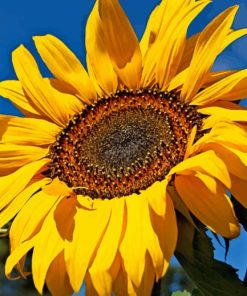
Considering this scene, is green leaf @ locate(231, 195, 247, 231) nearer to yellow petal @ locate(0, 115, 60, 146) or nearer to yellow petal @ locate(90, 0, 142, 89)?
yellow petal @ locate(90, 0, 142, 89)

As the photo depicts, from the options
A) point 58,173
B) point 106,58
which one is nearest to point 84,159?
point 58,173

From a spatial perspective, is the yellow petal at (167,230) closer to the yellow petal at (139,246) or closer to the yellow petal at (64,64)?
the yellow petal at (139,246)

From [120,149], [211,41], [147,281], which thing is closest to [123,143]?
[120,149]

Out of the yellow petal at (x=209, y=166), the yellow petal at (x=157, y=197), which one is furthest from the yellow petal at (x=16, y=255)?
the yellow petal at (x=209, y=166)

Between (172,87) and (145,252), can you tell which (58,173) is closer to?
(172,87)

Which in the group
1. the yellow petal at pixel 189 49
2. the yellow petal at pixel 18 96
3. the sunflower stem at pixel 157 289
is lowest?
the sunflower stem at pixel 157 289

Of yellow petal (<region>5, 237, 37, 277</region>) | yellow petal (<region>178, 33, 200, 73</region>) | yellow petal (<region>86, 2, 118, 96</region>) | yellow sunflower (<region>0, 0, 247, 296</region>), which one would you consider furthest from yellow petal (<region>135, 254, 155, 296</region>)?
yellow petal (<region>86, 2, 118, 96</region>)

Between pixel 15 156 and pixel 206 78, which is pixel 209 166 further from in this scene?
pixel 15 156
